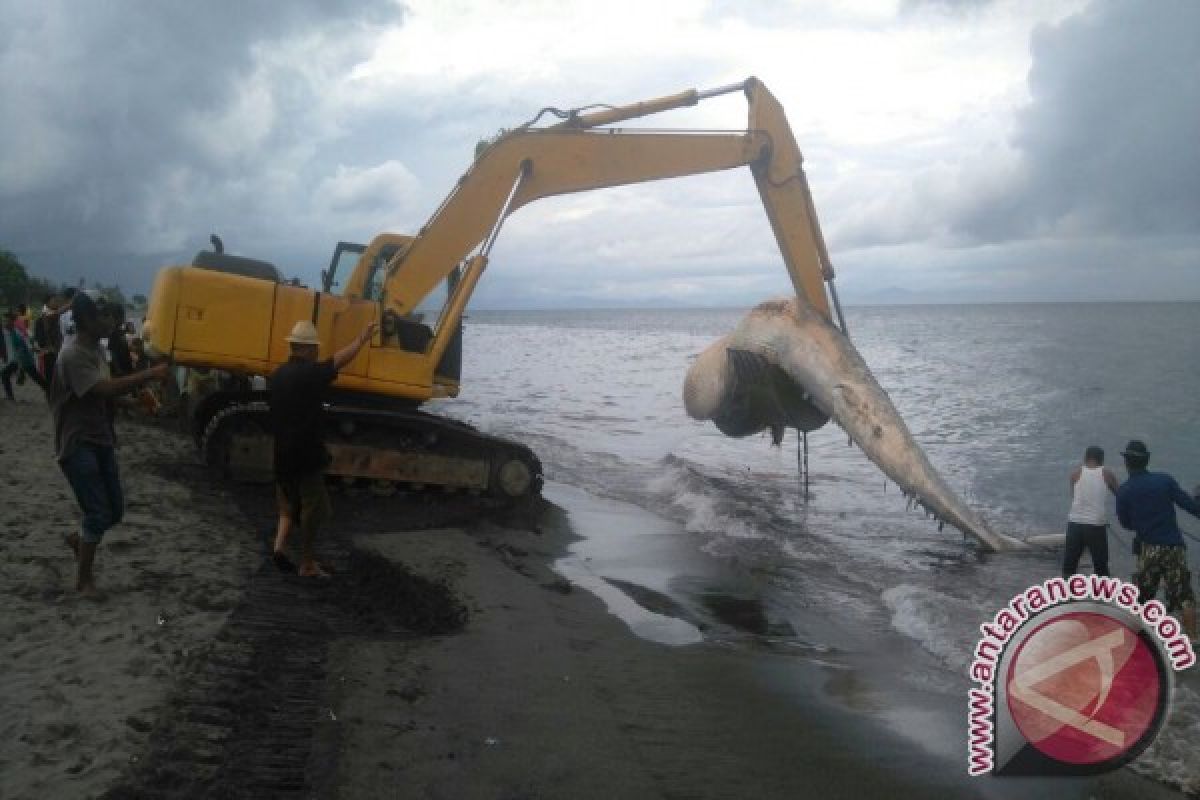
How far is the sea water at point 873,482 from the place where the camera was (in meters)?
6.96

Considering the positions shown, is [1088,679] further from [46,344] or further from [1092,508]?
[46,344]

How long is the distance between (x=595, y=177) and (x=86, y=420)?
6.08 meters

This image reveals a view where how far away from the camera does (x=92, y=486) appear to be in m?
5.20

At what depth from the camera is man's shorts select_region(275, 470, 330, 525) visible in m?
6.28

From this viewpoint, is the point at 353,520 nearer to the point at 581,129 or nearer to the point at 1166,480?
the point at 581,129

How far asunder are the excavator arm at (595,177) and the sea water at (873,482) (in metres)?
2.90

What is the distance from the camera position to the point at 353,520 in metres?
8.48

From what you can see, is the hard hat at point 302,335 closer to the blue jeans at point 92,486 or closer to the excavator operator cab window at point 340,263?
the blue jeans at point 92,486

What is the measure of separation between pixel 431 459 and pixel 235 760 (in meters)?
5.89

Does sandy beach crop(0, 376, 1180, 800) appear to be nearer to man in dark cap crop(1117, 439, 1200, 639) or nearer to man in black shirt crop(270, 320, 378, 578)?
man in black shirt crop(270, 320, 378, 578)

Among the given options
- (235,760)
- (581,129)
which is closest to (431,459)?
(581,129)

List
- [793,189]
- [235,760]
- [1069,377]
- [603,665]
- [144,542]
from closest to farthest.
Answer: [235,760], [603,665], [144,542], [793,189], [1069,377]

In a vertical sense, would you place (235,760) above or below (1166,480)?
below

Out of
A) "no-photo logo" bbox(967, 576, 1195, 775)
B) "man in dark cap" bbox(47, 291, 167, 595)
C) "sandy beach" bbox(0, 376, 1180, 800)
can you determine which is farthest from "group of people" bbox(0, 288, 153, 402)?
"no-photo logo" bbox(967, 576, 1195, 775)
